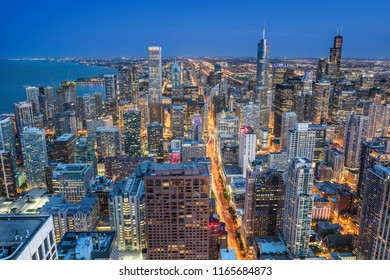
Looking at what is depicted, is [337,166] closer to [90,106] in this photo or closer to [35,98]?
[90,106]

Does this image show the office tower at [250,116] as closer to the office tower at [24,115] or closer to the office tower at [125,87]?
the office tower at [125,87]

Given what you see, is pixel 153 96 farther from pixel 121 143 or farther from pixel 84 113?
pixel 121 143

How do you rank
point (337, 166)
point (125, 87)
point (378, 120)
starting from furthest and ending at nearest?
point (125, 87) < point (378, 120) < point (337, 166)

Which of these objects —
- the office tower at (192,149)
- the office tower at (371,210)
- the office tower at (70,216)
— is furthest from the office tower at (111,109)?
the office tower at (371,210)

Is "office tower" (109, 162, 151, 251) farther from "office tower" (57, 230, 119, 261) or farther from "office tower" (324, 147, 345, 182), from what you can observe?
"office tower" (324, 147, 345, 182)

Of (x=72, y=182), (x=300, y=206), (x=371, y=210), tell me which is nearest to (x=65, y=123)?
(x=72, y=182)
